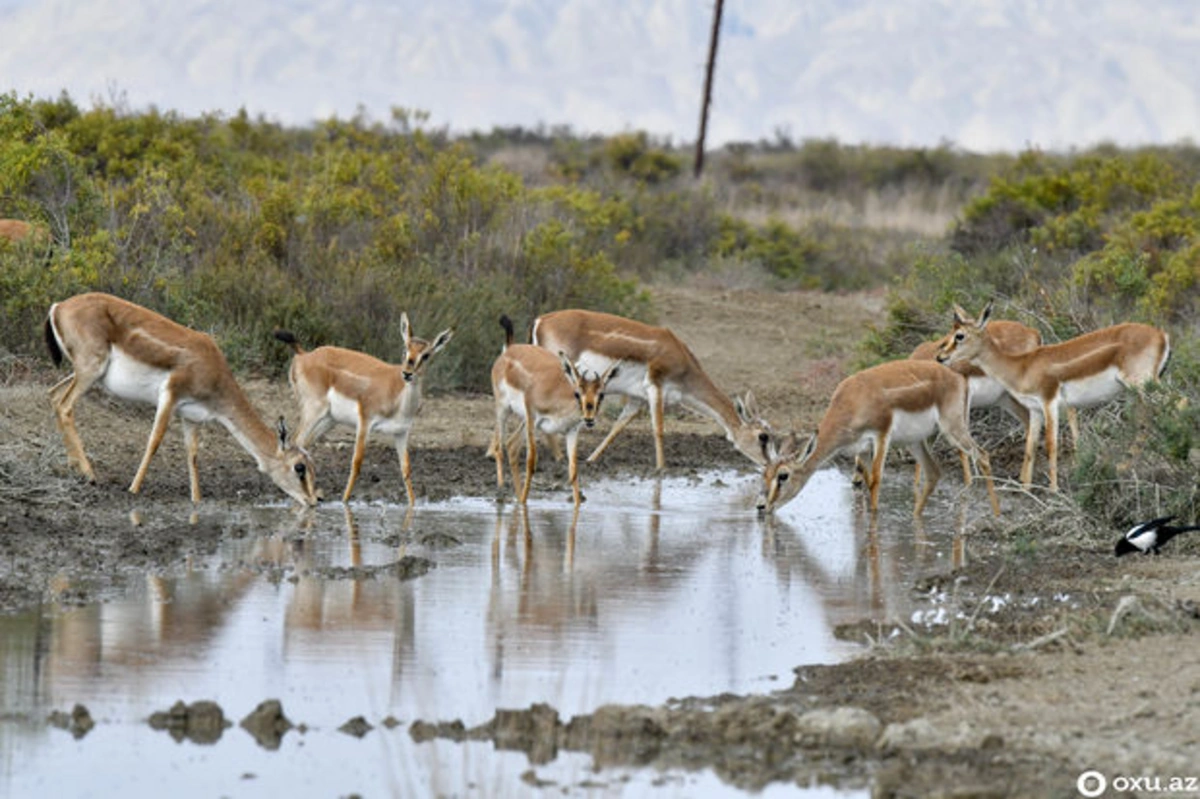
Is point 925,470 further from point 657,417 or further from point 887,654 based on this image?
point 887,654

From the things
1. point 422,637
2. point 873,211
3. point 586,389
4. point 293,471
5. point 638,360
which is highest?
point 873,211

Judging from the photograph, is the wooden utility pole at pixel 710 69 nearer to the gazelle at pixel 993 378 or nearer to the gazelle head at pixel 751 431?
the gazelle at pixel 993 378

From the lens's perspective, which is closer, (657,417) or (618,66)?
(657,417)

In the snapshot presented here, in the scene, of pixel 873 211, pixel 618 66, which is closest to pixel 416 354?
pixel 873 211

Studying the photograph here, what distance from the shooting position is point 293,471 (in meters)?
14.8

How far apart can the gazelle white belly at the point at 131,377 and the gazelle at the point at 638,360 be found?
491 cm

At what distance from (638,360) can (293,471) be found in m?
4.91

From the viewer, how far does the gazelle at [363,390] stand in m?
15.5

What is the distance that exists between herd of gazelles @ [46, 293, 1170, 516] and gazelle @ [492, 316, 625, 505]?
16 millimetres

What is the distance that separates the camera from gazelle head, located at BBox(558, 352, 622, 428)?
1561cm

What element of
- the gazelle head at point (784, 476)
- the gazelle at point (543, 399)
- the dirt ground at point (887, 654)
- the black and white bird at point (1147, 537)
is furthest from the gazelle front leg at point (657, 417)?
the black and white bird at point (1147, 537)

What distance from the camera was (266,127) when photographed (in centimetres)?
3409

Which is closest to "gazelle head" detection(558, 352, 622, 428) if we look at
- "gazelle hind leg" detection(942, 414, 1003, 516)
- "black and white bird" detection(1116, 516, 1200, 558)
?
"gazelle hind leg" detection(942, 414, 1003, 516)

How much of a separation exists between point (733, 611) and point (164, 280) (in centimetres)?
881
